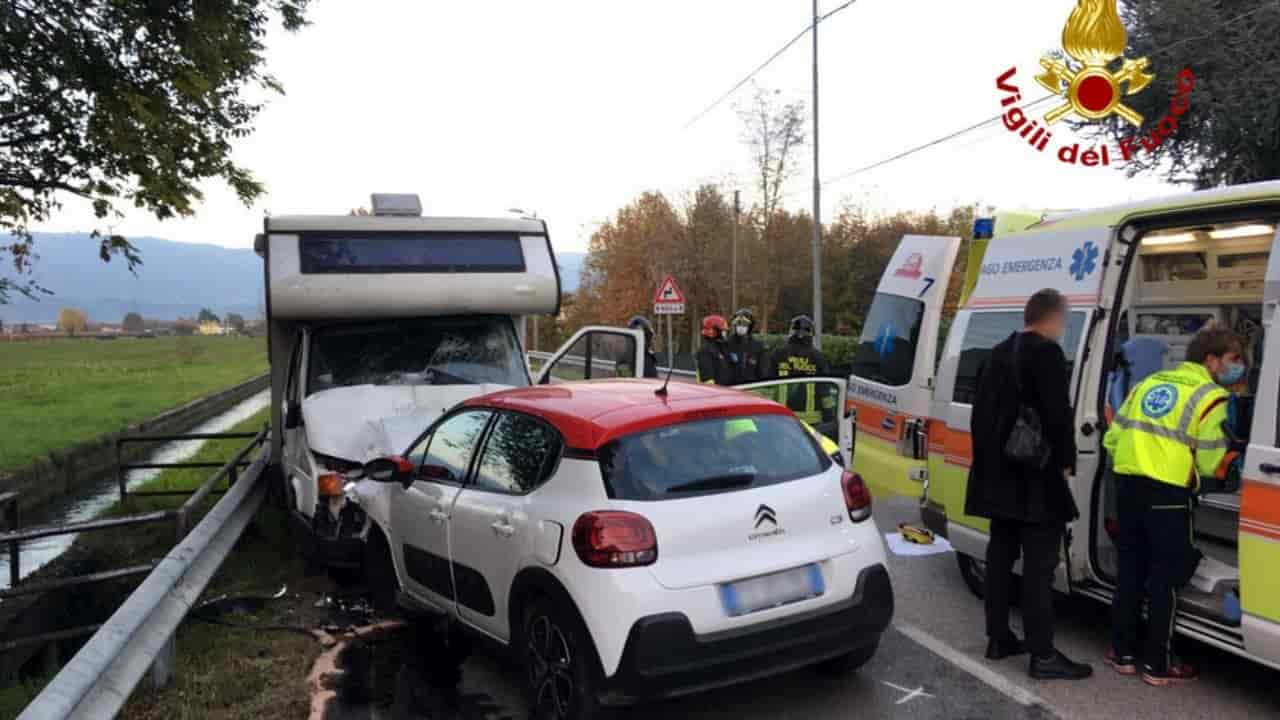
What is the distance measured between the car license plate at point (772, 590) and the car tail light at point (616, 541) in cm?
39

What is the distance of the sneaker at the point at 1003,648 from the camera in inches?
212

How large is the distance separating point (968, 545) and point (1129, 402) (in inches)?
62.3

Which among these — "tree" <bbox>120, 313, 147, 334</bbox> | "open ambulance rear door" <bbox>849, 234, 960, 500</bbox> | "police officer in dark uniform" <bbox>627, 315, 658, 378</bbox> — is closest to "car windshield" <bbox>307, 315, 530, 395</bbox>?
"police officer in dark uniform" <bbox>627, 315, 658, 378</bbox>

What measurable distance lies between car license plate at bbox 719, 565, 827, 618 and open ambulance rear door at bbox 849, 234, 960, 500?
4.49m

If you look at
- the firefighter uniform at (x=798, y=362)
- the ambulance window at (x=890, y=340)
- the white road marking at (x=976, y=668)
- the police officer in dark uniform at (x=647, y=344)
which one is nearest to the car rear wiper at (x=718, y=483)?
the white road marking at (x=976, y=668)

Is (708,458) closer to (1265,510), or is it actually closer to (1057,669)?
(1057,669)

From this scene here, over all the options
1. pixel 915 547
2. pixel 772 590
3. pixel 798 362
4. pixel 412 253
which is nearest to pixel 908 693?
pixel 772 590

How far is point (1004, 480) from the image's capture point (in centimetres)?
514

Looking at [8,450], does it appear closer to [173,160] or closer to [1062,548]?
[173,160]

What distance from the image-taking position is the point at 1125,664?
5.14 metres

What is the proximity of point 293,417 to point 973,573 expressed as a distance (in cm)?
560

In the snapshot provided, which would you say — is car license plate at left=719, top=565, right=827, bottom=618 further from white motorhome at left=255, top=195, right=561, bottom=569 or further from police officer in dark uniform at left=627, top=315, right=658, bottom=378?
police officer in dark uniform at left=627, top=315, right=658, bottom=378

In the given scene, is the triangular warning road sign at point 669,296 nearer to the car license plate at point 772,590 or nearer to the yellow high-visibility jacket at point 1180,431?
the yellow high-visibility jacket at point 1180,431

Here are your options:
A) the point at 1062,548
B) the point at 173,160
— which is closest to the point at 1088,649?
the point at 1062,548
